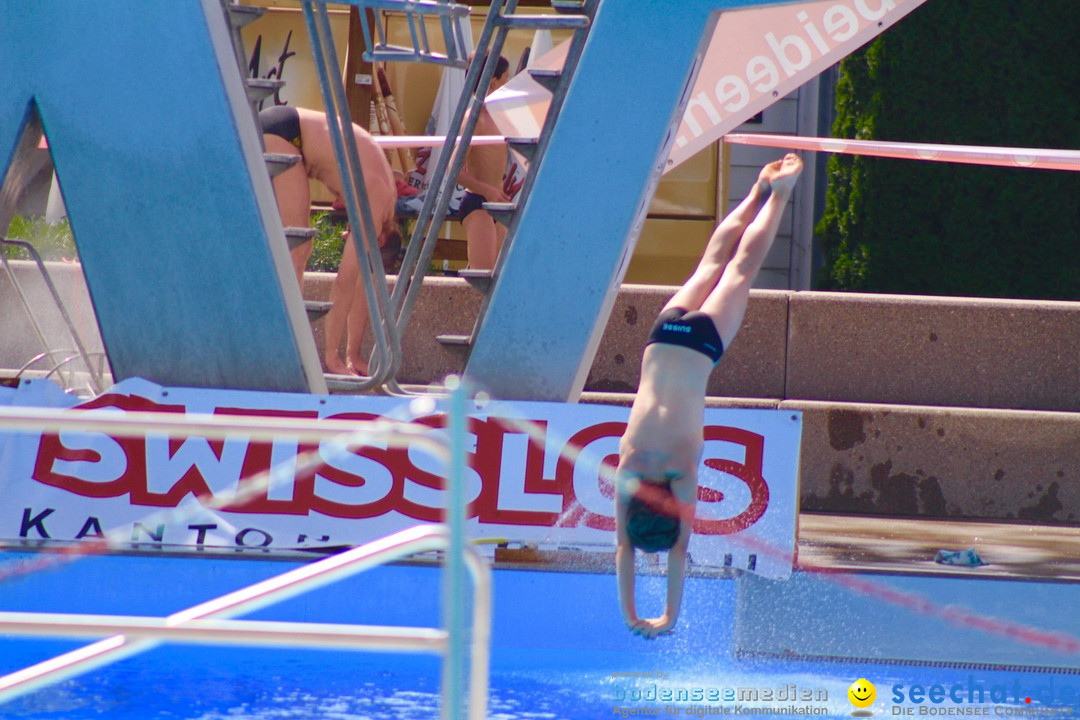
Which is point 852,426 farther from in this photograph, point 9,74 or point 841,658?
point 9,74

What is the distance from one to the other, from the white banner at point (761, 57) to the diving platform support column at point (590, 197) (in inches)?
60.3

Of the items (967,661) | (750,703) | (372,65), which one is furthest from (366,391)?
(372,65)

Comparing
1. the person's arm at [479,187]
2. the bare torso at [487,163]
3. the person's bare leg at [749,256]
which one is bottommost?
the person's bare leg at [749,256]

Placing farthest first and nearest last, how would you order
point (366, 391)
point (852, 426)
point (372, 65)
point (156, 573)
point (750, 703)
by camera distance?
point (372, 65)
point (852, 426)
point (366, 391)
point (156, 573)
point (750, 703)

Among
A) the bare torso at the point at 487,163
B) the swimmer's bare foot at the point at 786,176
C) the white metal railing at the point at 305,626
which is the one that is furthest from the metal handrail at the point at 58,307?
the white metal railing at the point at 305,626

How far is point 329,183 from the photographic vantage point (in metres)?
6.76

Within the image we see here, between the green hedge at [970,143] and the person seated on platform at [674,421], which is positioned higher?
the green hedge at [970,143]

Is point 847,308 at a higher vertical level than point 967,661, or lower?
higher

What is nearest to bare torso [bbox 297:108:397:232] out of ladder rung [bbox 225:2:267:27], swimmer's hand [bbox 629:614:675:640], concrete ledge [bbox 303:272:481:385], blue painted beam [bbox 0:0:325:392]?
ladder rung [bbox 225:2:267:27]

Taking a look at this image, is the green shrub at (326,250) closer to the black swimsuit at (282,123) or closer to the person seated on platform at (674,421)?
the black swimsuit at (282,123)

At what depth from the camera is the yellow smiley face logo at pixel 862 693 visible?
184 inches

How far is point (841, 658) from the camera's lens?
16.1 feet

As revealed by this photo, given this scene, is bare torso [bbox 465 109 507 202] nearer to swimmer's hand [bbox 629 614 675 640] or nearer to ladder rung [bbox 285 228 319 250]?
ladder rung [bbox 285 228 319 250]

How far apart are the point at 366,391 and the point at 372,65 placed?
5.01m
